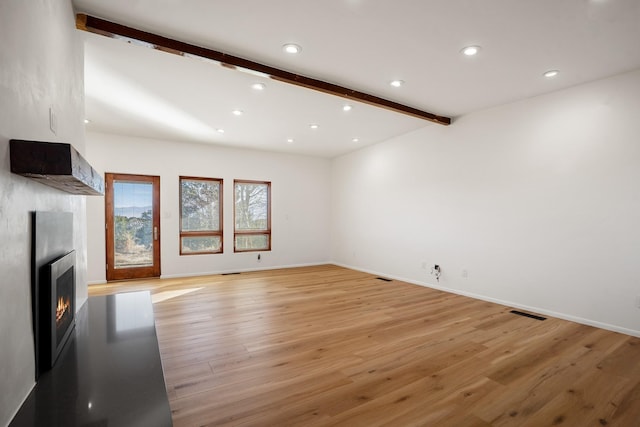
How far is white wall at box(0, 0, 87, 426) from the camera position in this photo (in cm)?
115

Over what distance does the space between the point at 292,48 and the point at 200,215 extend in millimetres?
4734

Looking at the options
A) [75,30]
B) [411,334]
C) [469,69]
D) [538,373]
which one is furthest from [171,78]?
[538,373]

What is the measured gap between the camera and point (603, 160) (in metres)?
3.42

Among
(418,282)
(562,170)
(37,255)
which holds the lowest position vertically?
(418,282)

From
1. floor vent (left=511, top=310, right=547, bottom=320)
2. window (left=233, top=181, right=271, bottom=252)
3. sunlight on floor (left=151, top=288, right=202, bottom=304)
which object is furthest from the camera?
window (left=233, top=181, right=271, bottom=252)

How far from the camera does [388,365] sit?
98.3 inches

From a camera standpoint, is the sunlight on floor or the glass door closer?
the sunlight on floor

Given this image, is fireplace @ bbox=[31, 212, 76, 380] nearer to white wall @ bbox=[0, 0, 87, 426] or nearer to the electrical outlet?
white wall @ bbox=[0, 0, 87, 426]

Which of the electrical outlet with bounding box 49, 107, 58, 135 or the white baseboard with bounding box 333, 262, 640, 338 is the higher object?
the electrical outlet with bounding box 49, 107, 58, 135

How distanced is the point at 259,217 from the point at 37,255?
231 inches

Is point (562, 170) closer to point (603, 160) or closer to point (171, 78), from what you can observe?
point (603, 160)

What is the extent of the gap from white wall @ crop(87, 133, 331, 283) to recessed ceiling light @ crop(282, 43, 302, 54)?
429cm

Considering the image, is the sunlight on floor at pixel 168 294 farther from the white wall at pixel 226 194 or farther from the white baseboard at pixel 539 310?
the white baseboard at pixel 539 310

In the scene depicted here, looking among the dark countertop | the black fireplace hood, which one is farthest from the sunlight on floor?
the black fireplace hood
